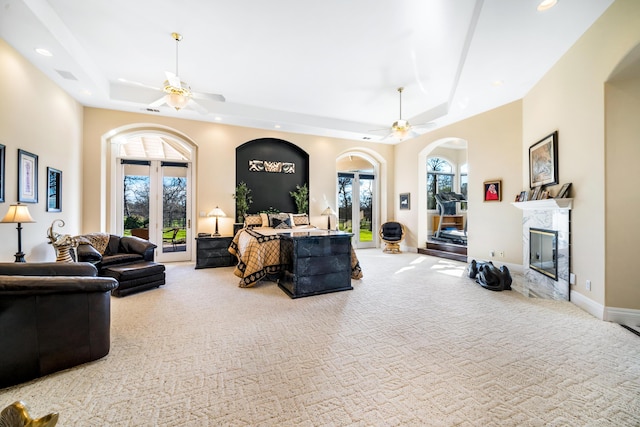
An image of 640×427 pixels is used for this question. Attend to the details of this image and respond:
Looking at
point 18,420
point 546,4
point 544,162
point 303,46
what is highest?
point 303,46

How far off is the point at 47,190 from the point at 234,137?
3.58m

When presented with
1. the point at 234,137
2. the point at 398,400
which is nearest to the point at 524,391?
the point at 398,400

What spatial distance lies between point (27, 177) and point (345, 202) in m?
7.00

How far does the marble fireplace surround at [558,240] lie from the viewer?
3.73m

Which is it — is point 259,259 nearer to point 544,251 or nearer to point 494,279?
point 494,279

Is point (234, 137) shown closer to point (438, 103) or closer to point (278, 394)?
point (438, 103)

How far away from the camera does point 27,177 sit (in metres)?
3.77

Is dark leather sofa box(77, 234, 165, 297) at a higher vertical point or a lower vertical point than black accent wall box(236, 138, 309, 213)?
lower

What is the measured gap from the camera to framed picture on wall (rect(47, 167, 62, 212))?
4305 millimetres

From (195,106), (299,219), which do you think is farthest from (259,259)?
(195,106)

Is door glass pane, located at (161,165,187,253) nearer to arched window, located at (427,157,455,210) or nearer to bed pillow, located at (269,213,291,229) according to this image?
bed pillow, located at (269,213,291,229)

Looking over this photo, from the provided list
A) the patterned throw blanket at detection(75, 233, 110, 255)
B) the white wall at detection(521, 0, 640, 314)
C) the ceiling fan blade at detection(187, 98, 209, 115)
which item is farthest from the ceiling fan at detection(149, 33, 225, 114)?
the white wall at detection(521, 0, 640, 314)

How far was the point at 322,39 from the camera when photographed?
373cm

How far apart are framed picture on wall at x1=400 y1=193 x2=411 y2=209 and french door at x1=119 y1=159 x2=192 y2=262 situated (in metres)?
5.89
